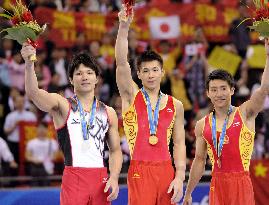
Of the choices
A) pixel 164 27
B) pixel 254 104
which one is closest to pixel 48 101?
pixel 254 104

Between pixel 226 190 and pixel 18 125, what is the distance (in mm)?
5893

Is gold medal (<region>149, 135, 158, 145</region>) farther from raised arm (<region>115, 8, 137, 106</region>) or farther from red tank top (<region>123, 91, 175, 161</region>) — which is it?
raised arm (<region>115, 8, 137, 106</region>)

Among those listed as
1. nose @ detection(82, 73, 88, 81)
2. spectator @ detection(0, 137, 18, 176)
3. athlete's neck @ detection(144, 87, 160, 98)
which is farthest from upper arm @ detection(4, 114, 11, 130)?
nose @ detection(82, 73, 88, 81)

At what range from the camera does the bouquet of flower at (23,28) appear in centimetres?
846

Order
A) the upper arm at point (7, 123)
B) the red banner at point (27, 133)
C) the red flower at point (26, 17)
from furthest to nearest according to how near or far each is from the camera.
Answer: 1. the upper arm at point (7, 123)
2. the red banner at point (27, 133)
3. the red flower at point (26, 17)

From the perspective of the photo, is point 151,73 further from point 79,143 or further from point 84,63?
point 79,143

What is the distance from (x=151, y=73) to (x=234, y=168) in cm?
139

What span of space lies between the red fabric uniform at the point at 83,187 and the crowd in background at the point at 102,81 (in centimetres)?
499

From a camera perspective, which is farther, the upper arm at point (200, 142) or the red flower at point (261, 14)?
the upper arm at point (200, 142)

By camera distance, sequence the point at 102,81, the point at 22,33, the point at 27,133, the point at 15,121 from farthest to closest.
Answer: the point at 102,81
the point at 15,121
the point at 27,133
the point at 22,33

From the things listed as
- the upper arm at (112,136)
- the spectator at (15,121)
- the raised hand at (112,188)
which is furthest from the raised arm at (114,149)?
the spectator at (15,121)

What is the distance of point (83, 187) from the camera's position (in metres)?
8.70

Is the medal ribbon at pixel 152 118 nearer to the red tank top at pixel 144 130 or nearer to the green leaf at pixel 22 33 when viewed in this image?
the red tank top at pixel 144 130

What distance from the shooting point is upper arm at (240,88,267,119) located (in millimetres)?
9273
